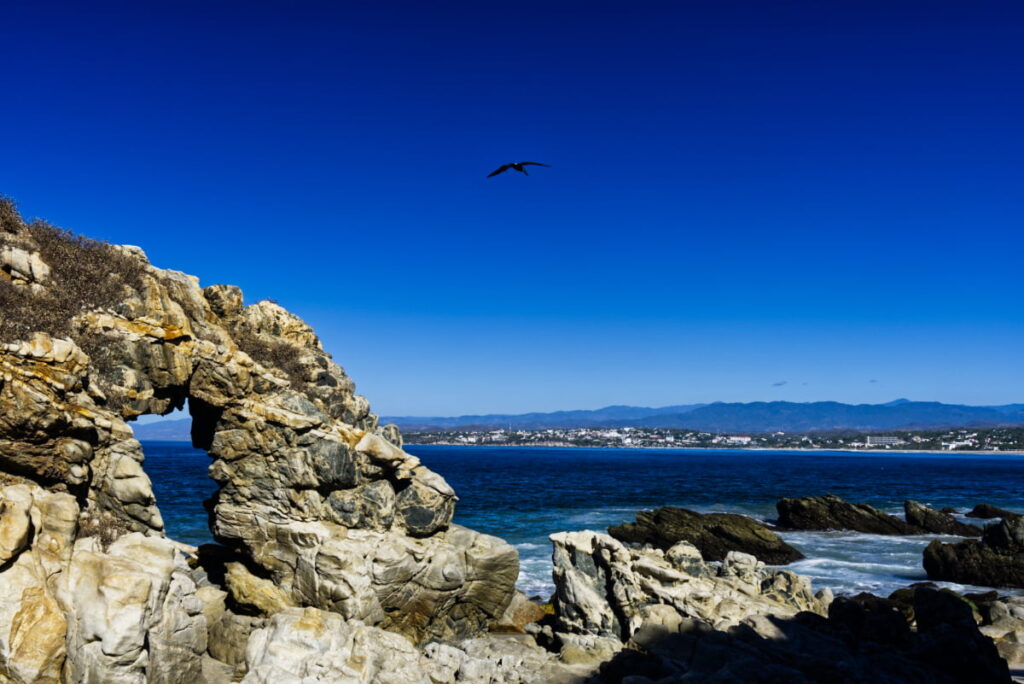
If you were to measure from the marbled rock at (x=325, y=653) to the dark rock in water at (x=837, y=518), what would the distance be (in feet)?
152

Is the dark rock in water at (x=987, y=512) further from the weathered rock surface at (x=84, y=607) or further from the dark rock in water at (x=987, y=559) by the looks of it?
the weathered rock surface at (x=84, y=607)

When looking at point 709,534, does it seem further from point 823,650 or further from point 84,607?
point 84,607

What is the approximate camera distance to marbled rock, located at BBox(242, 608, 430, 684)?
40.9 feet

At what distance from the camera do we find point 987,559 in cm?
3359

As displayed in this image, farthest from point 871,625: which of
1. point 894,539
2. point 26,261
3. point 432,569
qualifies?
point 894,539

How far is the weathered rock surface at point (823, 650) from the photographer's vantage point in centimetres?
1259

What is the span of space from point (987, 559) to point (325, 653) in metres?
36.3

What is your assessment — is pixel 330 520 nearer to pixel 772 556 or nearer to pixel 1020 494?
pixel 772 556

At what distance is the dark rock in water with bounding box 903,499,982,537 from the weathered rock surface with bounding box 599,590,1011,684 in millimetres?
41465

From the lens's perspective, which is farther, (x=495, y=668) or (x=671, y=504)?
(x=671, y=504)

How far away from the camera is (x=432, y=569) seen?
18422 millimetres

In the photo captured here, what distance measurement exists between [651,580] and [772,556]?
2364 centimetres

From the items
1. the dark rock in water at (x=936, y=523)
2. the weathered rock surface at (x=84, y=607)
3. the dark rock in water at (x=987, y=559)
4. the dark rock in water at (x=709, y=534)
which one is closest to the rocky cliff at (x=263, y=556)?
the weathered rock surface at (x=84, y=607)

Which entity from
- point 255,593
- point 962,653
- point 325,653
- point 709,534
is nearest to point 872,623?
point 962,653
